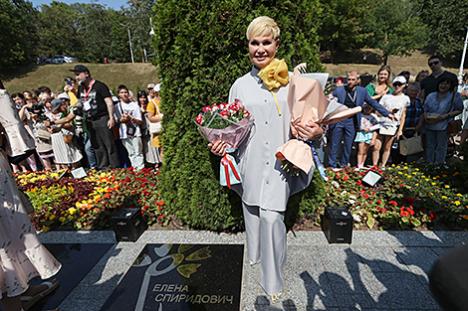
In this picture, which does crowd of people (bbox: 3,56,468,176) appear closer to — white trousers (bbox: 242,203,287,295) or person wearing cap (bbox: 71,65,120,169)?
person wearing cap (bbox: 71,65,120,169)

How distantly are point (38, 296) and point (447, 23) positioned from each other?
52.1 meters

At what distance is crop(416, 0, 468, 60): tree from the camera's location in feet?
A: 119

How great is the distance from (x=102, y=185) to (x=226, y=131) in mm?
3860

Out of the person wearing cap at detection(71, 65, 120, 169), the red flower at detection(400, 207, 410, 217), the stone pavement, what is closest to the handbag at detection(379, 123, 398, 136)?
the red flower at detection(400, 207, 410, 217)

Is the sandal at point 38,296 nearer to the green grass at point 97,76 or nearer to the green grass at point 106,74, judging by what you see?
the green grass at point 106,74

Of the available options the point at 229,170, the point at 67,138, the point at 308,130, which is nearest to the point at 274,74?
the point at 308,130

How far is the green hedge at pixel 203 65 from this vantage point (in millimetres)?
3223

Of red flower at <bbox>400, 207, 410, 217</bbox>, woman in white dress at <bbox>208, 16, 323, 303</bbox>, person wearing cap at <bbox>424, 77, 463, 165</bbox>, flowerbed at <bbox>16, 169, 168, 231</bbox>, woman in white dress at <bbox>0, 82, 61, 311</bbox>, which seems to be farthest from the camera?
person wearing cap at <bbox>424, 77, 463, 165</bbox>

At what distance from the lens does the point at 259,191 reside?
8.75ft

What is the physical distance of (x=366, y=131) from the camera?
230 inches

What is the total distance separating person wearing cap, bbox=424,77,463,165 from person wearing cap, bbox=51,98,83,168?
776 centimetres

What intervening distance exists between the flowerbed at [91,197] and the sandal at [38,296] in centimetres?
123

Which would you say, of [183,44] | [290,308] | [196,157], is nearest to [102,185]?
[196,157]

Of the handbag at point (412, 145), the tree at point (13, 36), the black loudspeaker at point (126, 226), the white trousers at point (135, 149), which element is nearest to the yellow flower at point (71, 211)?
the black loudspeaker at point (126, 226)
